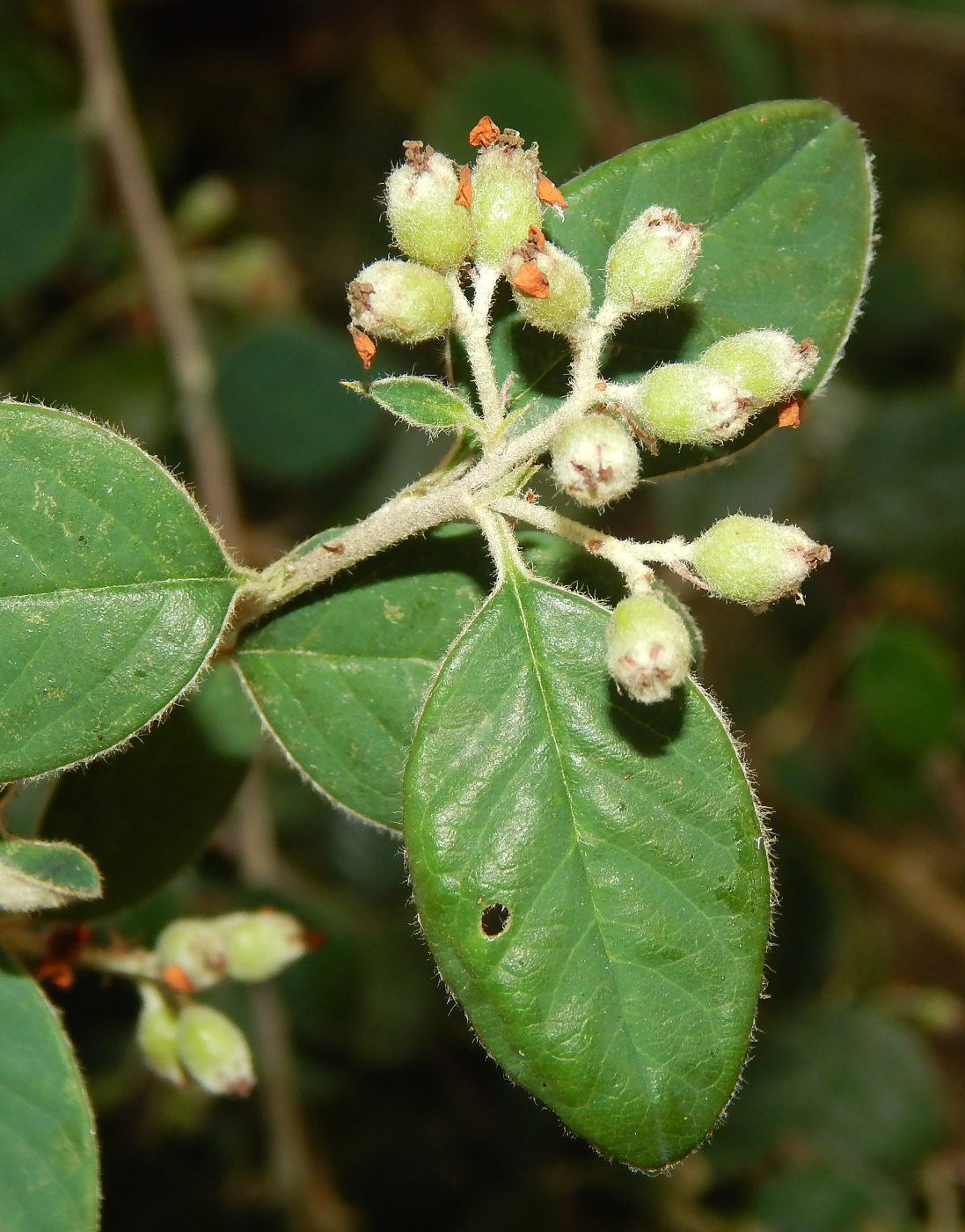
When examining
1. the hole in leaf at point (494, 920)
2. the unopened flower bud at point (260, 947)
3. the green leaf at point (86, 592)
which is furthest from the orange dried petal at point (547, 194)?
the unopened flower bud at point (260, 947)

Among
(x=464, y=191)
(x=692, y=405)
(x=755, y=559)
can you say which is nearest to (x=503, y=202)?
(x=464, y=191)

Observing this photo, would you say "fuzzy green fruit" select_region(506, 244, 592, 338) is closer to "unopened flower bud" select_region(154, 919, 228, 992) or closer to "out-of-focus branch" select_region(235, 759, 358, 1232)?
"unopened flower bud" select_region(154, 919, 228, 992)

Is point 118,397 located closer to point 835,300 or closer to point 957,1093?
point 835,300

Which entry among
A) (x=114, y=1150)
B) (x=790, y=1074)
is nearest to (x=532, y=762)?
(x=114, y=1150)

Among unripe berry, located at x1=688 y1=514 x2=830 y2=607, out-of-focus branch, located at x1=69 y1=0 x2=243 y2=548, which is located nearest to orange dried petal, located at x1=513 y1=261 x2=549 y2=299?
unripe berry, located at x1=688 y1=514 x2=830 y2=607

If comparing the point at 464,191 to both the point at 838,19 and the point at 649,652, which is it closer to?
the point at 649,652

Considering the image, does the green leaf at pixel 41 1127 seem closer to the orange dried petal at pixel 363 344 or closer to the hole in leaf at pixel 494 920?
the hole in leaf at pixel 494 920
